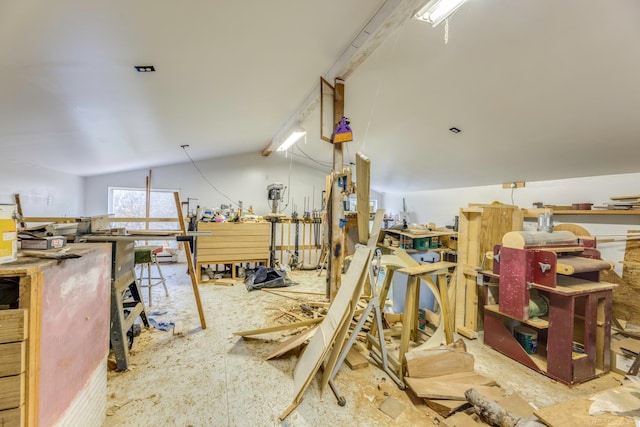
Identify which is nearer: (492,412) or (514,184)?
(492,412)

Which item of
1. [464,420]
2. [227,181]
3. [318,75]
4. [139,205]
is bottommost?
[464,420]

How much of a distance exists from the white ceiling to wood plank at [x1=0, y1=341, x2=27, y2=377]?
5.11ft

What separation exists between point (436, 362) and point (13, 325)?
231 centimetres

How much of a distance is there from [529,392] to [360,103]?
353 cm

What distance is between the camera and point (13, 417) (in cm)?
86

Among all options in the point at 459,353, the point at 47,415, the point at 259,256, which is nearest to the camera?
the point at 47,415

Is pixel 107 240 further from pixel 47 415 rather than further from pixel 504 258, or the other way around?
pixel 504 258

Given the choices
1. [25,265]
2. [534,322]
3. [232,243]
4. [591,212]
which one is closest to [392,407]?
[534,322]

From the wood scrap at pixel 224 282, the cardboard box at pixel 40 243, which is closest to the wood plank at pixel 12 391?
the cardboard box at pixel 40 243

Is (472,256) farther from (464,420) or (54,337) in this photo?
(54,337)

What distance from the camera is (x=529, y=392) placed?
1.97 meters

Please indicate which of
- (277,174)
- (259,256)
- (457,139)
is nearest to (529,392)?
(457,139)

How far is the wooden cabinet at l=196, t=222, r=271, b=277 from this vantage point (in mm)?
4855

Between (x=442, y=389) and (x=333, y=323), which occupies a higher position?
(x=333, y=323)
